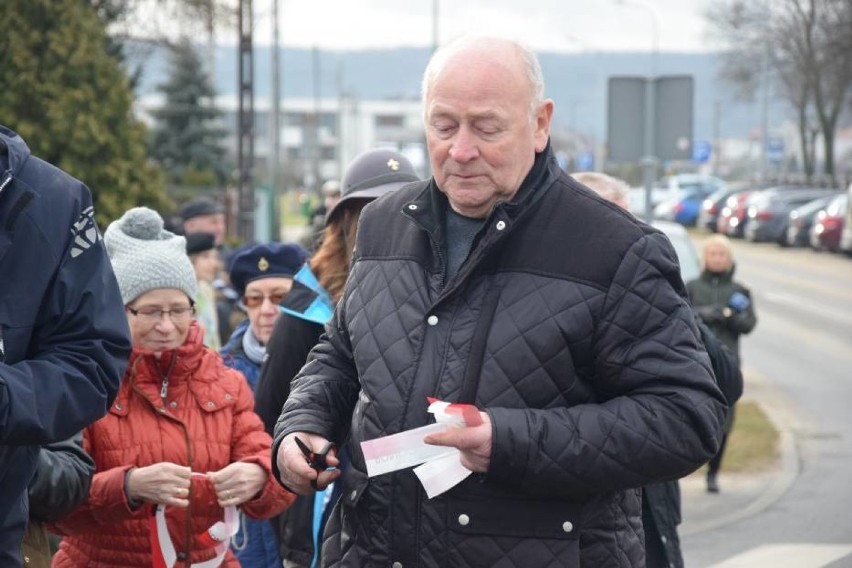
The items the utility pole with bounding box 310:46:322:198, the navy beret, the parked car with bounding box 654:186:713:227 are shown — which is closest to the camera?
the navy beret

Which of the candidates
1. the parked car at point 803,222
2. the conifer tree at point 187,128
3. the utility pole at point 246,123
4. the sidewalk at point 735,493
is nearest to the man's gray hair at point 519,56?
the sidewalk at point 735,493

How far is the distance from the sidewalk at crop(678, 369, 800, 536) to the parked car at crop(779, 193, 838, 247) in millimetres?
29979

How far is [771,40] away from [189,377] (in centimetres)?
6587

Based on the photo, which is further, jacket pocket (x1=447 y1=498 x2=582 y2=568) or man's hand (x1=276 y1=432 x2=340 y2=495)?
man's hand (x1=276 y1=432 x2=340 y2=495)

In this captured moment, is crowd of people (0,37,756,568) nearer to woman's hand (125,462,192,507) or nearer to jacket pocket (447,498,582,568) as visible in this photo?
jacket pocket (447,498,582,568)

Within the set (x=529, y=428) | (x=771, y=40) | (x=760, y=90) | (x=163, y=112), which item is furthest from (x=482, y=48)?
(x=760, y=90)

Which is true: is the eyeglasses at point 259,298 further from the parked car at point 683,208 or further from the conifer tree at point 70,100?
the parked car at point 683,208

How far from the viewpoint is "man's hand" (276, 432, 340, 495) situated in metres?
3.27

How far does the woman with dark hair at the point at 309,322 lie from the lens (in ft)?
15.0

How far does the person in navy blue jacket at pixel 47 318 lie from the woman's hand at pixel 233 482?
917mm

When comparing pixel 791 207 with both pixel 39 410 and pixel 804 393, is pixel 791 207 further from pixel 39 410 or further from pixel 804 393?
pixel 39 410

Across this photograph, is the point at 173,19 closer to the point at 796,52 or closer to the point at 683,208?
the point at 683,208

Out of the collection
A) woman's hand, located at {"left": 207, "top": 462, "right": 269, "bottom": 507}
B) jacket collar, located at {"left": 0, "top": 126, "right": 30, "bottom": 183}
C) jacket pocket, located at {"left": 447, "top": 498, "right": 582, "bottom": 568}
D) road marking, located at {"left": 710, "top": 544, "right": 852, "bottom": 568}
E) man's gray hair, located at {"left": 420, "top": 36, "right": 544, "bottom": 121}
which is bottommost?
road marking, located at {"left": 710, "top": 544, "right": 852, "bottom": 568}

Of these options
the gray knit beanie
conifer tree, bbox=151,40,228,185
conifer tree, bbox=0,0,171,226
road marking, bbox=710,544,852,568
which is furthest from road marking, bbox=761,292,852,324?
the gray knit beanie
